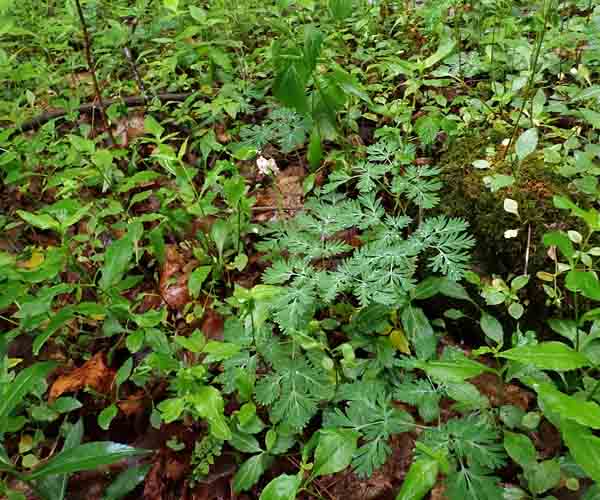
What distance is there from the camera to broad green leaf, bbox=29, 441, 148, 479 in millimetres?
1413

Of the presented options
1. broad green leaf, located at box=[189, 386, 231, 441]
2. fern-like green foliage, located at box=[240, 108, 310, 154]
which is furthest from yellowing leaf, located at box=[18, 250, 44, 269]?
broad green leaf, located at box=[189, 386, 231, 441]

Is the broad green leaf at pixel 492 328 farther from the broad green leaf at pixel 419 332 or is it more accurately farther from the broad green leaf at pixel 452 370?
the broad green leaf at pixel 452 370

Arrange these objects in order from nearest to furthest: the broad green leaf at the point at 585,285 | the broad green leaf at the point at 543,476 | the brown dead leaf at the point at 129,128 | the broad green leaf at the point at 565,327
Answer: the broad green leaf at the point at 585,285
the broad green leaf at the point at 543,476
the broad green leaf at the point at 565,327
the brown dead leaf at the point at 129,128

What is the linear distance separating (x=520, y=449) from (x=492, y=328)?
422 millimetres

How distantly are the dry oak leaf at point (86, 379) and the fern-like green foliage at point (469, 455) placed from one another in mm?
1341

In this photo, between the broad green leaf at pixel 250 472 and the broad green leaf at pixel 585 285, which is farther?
the broad green leaf at pixel 250 472

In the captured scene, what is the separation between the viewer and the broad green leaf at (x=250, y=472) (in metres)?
1.48

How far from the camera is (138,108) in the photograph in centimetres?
302

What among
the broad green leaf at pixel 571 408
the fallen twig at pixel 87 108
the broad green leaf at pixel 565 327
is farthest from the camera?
the fallen twig at pixel 87 108

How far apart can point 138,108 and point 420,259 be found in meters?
2.16

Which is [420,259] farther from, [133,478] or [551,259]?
[133,478]

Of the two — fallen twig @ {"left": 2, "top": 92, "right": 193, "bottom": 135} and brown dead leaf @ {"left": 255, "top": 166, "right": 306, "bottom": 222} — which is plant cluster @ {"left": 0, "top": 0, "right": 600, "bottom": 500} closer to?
brown dead leaf @ {"left": 255, "top": 166, "right": 306, "bottom": 222}

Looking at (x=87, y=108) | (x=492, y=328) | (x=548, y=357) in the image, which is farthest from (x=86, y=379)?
(x=87, y=108)

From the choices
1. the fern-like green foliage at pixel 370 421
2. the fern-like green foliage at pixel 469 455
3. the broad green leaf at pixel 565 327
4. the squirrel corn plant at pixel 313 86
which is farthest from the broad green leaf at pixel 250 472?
the squirrel corn plant at pixel 313 86
